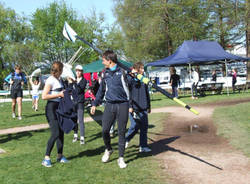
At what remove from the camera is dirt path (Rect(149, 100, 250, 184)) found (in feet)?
15.1

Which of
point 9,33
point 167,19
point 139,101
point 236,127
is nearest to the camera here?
point 139,101

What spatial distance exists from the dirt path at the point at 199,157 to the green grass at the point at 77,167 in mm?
320

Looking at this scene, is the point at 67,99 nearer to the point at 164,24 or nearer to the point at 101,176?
the point at 101,176

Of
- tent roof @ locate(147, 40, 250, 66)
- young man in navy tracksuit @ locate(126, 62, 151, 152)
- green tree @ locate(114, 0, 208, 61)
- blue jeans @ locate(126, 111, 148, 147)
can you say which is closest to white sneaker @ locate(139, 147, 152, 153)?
blue jeans @ locate(126, 111, 148, 147)

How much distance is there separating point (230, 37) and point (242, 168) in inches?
1041

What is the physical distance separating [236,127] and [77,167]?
5131mm

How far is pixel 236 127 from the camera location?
8578 millimetres

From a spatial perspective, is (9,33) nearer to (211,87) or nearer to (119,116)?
(211,87)

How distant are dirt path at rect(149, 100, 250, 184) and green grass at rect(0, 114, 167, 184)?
32cm

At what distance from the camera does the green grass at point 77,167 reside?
15.4ft

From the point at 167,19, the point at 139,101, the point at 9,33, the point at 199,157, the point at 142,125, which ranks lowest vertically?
the point at 199,157

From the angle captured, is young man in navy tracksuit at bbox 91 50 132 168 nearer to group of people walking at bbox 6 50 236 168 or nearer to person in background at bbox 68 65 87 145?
group of people walking at bbox 6 50 236 168

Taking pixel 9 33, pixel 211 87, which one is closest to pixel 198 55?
pixel 211 87

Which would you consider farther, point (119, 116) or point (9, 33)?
point (9, 33)
